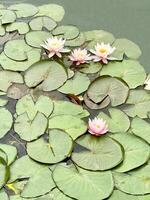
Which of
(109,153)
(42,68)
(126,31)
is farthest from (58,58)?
(109,153)

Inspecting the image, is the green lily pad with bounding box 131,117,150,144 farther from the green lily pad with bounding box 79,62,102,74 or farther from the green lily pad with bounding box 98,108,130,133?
the green lily pad with bounding box 79,62,102,74

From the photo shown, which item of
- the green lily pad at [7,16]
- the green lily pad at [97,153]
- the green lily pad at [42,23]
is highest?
the green lily pad at [42,23]

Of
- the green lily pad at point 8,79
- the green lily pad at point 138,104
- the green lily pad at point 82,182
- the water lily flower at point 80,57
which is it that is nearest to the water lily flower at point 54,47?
the water lily flower at point 80,57

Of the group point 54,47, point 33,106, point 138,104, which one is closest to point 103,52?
point 54,47

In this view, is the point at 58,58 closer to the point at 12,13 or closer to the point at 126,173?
the point at 12,13

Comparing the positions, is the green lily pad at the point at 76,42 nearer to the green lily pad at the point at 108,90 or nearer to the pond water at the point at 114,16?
the pond water at the point at 114,16

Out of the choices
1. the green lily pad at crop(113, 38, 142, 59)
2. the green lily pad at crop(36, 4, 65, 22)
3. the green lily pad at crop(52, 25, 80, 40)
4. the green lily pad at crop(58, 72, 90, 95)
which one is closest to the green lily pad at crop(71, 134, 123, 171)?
the green lily pad at crop(58, 72, 90, 95)
